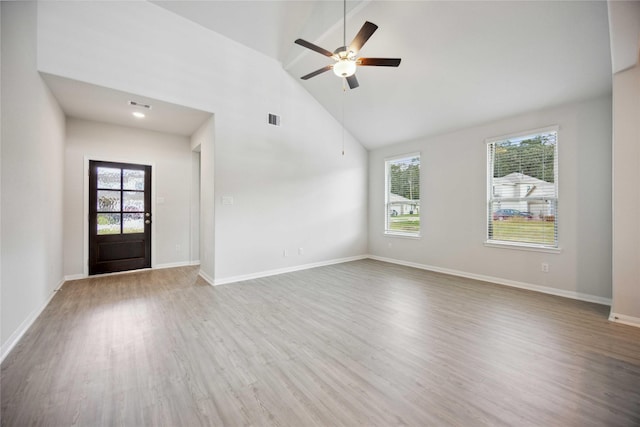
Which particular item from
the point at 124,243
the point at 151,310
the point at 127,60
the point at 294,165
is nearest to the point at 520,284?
the point at 294,165

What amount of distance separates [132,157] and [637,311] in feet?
25.8

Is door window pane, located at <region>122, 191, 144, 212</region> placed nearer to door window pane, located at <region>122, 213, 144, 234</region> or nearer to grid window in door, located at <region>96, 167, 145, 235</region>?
grid window in door, located at <region>96, 167, 145, 235</region>

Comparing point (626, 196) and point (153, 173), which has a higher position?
point (153, 173)

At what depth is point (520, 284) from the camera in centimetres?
412

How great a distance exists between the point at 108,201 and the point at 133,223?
22.6 inches

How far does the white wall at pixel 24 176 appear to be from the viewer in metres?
2.28

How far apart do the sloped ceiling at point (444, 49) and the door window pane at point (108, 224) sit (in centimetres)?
375

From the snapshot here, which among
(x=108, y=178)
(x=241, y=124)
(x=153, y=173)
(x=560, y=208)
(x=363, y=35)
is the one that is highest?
(x=363, y=35)

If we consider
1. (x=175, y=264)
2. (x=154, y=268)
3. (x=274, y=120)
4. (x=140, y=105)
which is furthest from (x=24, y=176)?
(x=274, y=120)

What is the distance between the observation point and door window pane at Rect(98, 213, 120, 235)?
4.75m

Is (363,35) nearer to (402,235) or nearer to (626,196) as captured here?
(626,196)

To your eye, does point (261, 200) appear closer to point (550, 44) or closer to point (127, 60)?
point (127, 60)

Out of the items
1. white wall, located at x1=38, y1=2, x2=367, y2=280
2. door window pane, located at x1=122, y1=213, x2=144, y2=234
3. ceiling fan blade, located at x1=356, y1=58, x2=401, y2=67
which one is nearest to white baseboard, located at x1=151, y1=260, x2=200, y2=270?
door window pane, located at x1=122, y1=213, x2=144, y2=234

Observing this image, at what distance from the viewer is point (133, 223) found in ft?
16.6
